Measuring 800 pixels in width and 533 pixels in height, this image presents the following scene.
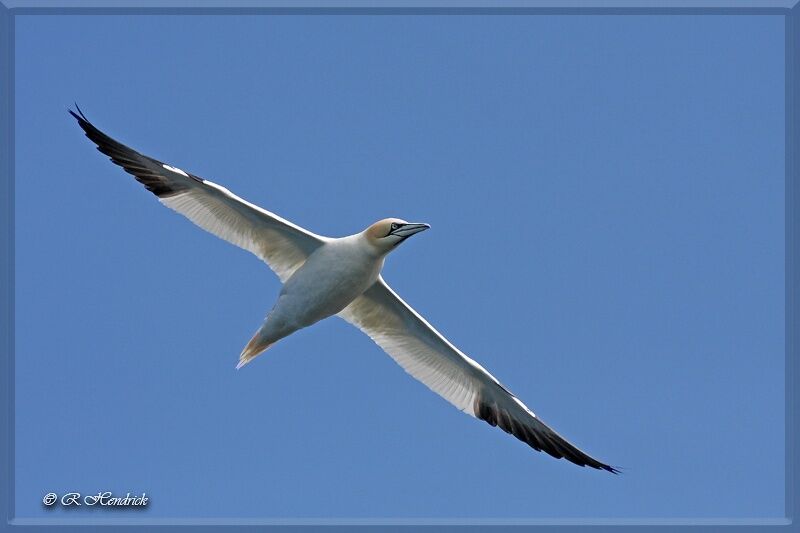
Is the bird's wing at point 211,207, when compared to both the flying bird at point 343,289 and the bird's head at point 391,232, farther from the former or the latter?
the bird's head at point 391,232

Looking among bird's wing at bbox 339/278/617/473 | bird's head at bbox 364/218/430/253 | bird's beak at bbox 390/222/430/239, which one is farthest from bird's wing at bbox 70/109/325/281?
bird's wing at bbox 339/278/617/473

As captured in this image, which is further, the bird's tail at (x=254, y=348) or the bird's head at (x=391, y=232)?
the bird's tail at (x=254, y=348)

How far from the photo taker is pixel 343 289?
1237 cm

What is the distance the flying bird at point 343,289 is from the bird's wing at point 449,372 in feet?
0.04

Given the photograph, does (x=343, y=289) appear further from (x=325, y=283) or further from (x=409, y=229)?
(x=409, y=229)

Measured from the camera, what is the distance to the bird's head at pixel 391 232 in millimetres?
12258

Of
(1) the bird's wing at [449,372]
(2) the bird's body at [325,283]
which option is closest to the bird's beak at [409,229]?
(2) the bird's body at [325,283]

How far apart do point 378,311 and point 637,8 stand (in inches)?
191

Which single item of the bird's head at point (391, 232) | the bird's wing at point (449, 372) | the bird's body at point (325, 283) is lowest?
the bird's wing at point (449, 372)

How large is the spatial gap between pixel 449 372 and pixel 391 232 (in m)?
2.60

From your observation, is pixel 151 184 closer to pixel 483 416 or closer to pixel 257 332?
pixel 257 332

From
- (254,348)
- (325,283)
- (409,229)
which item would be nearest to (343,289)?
(325,283)

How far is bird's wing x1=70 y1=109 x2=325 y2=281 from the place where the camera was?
12.6m

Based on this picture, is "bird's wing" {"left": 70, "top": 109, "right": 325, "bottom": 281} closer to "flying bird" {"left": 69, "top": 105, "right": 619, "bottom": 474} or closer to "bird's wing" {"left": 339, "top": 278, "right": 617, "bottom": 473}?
"flying bird" {"left": 69, "top": 105, "right": 619, "bottom": 474}
